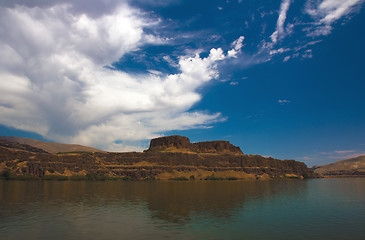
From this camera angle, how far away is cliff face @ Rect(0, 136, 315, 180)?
118 m

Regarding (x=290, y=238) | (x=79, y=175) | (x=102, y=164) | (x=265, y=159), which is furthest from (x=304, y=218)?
(x=265, y=159)

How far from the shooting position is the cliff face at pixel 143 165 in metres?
118

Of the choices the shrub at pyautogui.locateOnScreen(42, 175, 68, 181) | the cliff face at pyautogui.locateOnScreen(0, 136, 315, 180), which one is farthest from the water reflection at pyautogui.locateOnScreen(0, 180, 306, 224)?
the cliff face at pyautogui.locateOnScreen(0, 136, 315, 180)

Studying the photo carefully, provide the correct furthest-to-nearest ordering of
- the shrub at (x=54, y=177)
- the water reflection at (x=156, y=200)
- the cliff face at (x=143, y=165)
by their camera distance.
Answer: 1. the cliff face at (x=143, y=165)
2. the shrub at (x=54, y=177)
3. the water reflection at (x=156, y=200)

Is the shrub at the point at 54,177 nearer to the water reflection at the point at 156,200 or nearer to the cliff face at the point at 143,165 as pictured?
the cliff face at the point at 143,165

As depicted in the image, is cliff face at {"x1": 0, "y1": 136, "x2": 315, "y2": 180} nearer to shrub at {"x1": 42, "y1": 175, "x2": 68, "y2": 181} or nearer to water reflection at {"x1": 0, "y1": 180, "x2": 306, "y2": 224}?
shrub at {"x1": 42, "y1": 175, "x2": 68, "y2": 181}

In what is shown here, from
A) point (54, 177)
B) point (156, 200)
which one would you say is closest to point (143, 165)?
point (54, 177)

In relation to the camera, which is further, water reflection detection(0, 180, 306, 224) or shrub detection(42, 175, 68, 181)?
shrub detection(42, 175, 68, 181)

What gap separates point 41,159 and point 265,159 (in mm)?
152741

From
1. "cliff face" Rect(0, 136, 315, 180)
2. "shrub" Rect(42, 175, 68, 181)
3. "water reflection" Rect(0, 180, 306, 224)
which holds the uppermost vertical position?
"cliff face" Rect(0, 136, 315, 180)

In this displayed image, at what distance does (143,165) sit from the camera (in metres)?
A: 144

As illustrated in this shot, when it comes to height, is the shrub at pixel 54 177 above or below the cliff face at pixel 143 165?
below

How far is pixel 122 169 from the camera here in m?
134

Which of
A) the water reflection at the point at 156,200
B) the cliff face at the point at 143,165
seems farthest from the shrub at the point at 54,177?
the water reflection at the point at 156,200
